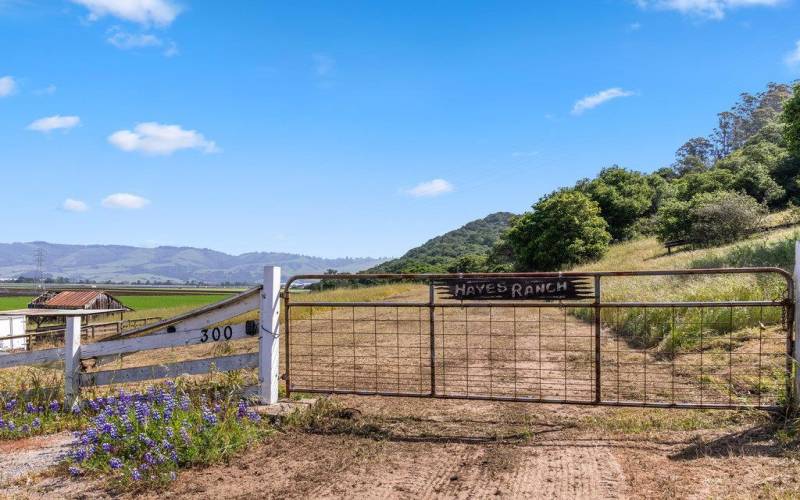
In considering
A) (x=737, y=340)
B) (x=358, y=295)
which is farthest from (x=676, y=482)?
(x=358, y=295)

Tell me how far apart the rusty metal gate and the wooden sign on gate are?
12 millimetres

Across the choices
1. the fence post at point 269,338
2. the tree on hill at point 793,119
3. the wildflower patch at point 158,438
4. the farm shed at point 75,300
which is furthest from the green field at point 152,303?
the wildflower patch at point 158,438

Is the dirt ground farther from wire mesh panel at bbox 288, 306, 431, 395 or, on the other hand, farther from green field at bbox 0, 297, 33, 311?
green field at bbox 0, 297, 33, 311

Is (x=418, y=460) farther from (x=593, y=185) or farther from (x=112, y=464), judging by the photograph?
(x=593, y=185)

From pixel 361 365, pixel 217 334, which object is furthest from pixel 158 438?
pixel 361 365

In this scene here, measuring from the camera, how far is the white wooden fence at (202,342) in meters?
6.76

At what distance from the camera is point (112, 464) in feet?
16.2

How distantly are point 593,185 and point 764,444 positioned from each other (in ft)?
214

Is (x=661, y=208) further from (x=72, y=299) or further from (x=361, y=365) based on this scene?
(x=72, y=299)

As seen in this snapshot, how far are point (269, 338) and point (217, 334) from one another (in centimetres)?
76

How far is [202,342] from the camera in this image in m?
7.22

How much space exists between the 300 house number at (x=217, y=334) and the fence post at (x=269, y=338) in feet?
1.57

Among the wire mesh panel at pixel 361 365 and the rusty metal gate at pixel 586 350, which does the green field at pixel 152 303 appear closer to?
the wire mesh panel at pixel 361 365

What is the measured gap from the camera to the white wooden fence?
6.76 metres
